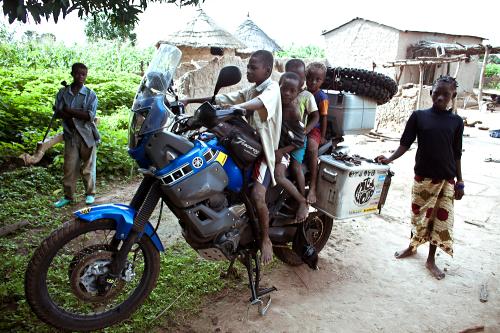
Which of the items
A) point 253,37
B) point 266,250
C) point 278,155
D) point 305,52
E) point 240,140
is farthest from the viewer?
point 305,52

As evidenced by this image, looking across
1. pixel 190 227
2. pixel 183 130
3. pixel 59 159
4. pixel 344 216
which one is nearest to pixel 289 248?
pixel 344 216

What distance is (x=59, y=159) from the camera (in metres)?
6.05

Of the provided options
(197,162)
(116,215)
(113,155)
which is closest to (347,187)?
(197,162)

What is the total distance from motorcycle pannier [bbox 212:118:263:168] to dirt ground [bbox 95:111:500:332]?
45.6 inches

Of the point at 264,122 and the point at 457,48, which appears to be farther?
the point at 457,48

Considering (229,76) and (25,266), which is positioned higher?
(229,76)

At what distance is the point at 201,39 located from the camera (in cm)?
1515

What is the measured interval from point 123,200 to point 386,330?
12.0 ft

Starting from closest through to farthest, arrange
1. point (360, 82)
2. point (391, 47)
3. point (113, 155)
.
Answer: point (360, 82) → point (113, 155) → point (391, 47)

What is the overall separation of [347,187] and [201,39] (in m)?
13.1

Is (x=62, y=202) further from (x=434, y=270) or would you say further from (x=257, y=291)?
(x=434, y=270)

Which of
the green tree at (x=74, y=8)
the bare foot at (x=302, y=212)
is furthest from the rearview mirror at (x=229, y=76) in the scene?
the green tree at (x=74, y=8)

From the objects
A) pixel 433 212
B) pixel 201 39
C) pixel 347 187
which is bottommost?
pixel 433 212

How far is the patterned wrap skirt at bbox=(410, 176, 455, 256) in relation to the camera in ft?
12.3
